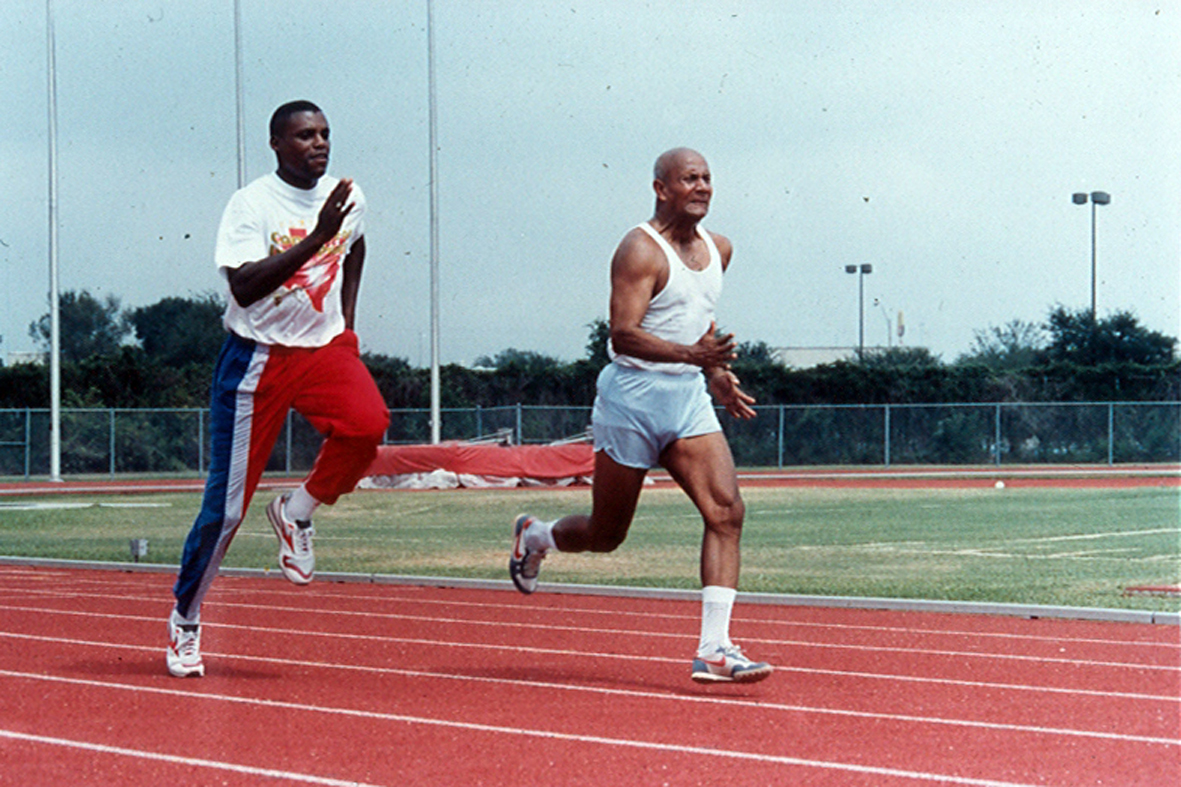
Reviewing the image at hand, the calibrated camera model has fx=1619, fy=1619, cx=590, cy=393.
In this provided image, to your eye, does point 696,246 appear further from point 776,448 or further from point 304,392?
point 776,448

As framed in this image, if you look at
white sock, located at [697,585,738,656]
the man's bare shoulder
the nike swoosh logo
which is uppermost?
the man's bare shoulder

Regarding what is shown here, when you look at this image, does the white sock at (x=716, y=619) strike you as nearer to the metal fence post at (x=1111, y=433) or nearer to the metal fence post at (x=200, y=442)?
the metal fence post at (x=200, y=442)

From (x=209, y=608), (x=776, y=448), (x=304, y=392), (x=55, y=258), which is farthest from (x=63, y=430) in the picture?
(x=304, y=392)

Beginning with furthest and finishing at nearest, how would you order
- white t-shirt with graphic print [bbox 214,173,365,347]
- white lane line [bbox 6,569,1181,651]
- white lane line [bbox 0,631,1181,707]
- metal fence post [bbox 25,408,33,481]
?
metal fence post [bbox 25,408,33,481]
white lane line [bbox 6,569,1181,651]
white lane line [bbox 0,631,1181,707]
white t-shirt with graphic print [bbox 214,173,365,347]

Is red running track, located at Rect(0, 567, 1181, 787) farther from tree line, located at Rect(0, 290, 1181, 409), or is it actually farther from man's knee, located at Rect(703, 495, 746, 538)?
tree line, located at Rect(0, 290, 1181, 409)

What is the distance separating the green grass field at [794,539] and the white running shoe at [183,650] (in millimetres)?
5259

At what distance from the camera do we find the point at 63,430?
42250 millimetres

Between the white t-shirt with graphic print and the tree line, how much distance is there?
39.2 metres

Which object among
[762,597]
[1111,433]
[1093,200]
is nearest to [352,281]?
[762,597]

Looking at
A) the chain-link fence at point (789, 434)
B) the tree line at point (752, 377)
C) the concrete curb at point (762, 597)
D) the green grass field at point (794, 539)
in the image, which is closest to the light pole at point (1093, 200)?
the tree line at point (752, 377)

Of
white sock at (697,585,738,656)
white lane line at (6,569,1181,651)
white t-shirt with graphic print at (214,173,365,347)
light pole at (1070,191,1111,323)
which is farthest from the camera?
light pole at (1070,191,1111,323)

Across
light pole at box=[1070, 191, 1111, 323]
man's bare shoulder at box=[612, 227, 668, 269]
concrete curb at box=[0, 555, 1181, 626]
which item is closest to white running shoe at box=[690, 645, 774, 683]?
man's bare shoulder at box=[612, 227, 668, 269]

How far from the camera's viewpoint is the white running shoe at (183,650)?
7.26 metres

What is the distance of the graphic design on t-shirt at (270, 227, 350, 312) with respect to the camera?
6594 millimetres
